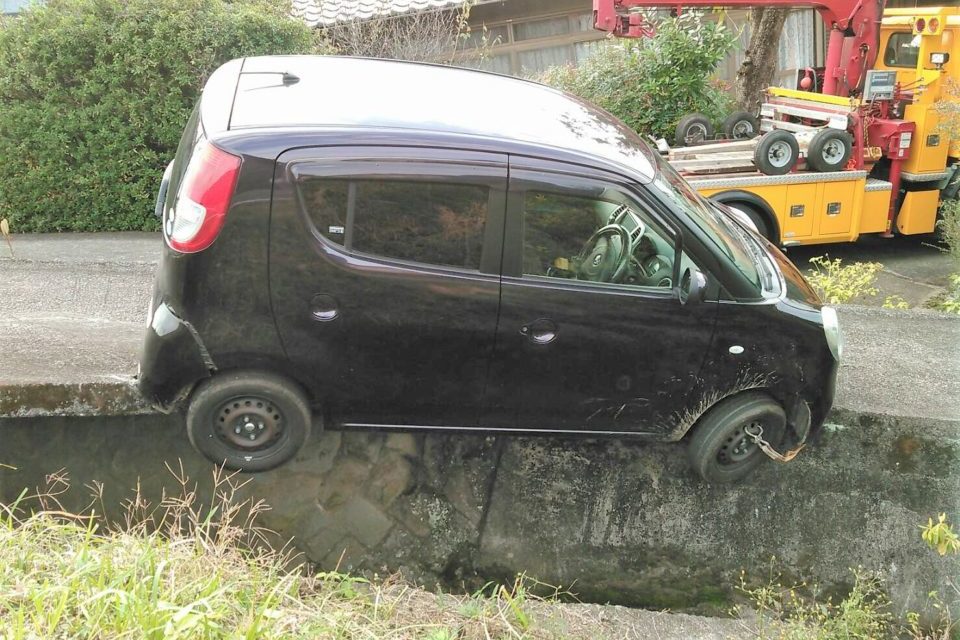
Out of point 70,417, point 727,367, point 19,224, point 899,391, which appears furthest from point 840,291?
point 19,224

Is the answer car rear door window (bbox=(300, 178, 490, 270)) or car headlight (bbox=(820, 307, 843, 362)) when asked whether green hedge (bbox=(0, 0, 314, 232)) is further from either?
car headlight (bbox=(820, 307, 843, 362))

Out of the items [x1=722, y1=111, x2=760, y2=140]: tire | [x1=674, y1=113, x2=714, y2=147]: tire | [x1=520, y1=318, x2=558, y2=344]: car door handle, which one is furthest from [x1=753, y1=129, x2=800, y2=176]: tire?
[x1=520, y1=318, x2=558, y2=344]: car door handle

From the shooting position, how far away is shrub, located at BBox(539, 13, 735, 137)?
10.8 meters

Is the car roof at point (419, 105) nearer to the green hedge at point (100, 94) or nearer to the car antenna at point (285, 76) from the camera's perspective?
the car antenna at point (285, 76)

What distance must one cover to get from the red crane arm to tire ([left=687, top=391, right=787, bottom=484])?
6.36 meters

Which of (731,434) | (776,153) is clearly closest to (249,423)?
(731,434)

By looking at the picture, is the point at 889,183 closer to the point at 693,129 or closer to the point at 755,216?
the point at 755,216

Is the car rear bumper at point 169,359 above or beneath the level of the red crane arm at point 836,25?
beneath

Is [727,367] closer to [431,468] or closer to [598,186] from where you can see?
[598,186]

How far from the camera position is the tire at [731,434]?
13.9 feet

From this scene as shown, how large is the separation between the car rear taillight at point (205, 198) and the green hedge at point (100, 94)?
4082 millimetres

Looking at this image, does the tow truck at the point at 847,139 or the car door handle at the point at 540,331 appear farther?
the tow truck at the point at 847,139

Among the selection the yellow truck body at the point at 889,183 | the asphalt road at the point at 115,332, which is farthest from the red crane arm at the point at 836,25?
the asphalt road at the point at 115,332

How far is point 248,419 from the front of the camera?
392cm
